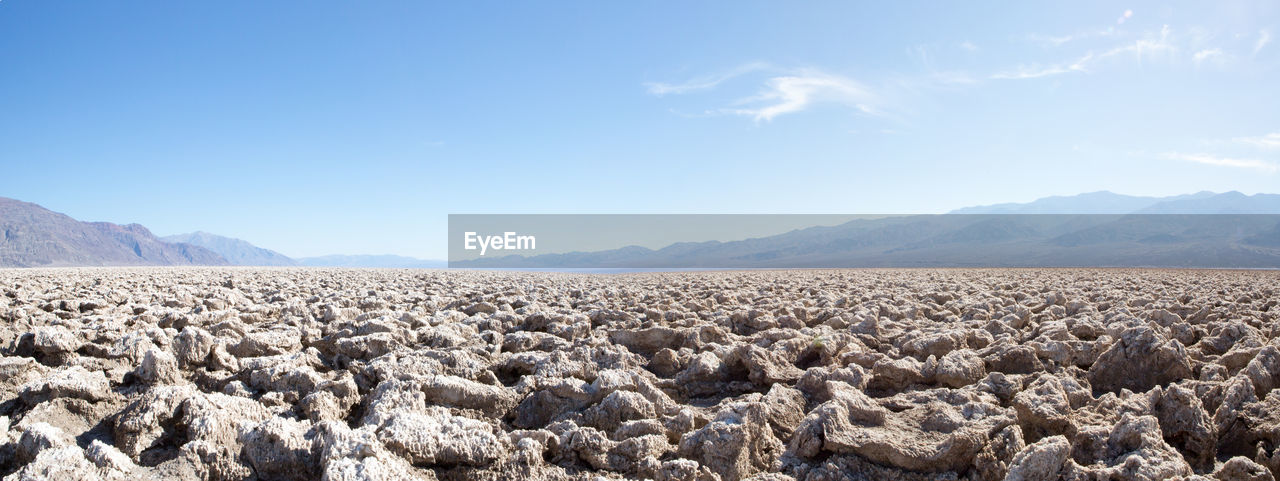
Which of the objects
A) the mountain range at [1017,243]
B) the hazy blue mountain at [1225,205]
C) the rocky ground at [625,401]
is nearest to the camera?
the rocky ground at [625,401]

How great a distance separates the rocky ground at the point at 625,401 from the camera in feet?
7.39

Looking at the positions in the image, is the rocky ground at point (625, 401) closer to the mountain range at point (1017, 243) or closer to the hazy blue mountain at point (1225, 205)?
the mountain range at point (1017, 243)

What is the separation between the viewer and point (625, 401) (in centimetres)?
295

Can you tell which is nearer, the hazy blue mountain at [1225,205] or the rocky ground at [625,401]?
the rocky ground at [625,401]

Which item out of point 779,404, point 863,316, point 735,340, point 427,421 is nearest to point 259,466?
point 427,421

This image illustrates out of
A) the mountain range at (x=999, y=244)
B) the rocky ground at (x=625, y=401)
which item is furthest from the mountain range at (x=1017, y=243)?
the rocky ground at (x=625, y=401)

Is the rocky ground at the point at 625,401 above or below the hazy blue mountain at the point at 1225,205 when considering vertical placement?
below

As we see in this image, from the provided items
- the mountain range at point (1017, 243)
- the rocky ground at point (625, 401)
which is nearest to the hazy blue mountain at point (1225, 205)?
the mountain range at point (1017, 243)

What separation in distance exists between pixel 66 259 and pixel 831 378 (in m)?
224

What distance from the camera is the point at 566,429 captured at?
2.72 m

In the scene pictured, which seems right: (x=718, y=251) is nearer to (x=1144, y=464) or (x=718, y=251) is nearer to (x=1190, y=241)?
(x=1190, y=241)

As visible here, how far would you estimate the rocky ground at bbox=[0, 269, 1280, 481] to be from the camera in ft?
7.39

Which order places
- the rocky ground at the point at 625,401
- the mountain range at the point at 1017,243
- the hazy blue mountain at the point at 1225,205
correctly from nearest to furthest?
1. the rocky ground at the point at 625,401
2. the mountain range at the point at 1017,243
3. the hazy blue mountain at the point at 1225,205

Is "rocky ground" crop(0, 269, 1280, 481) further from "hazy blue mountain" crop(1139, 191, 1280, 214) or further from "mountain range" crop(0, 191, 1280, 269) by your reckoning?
"hazy blue mountain" crop(1139, 191, 1280, 214)
